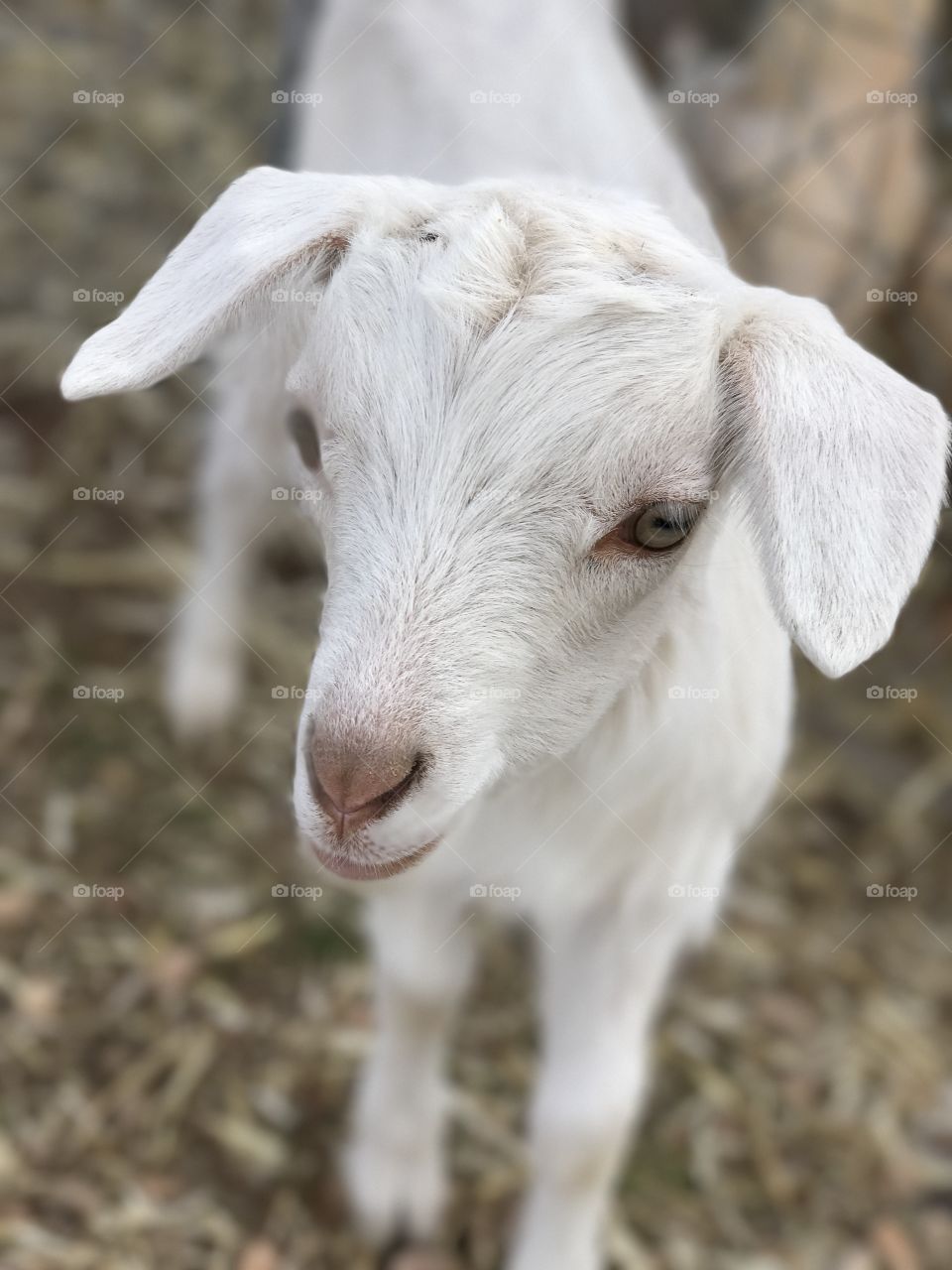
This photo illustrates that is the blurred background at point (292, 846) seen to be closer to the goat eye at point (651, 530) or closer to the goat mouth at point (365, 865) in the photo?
the goat mouth at point (365, 865)

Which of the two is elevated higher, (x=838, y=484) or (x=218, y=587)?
(x=838, y=484)

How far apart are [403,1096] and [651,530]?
1.65 metres

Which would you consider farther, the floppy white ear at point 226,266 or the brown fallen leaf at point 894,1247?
the brown fallen leaf at point 894,1247

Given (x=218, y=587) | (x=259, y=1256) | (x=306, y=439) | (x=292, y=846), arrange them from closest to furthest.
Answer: (x=306, y=439) → (x=259, y=1256) → (x=292, y=846) → (x=218, y=587)

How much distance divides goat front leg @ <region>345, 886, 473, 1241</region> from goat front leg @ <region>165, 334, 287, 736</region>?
1098 mm

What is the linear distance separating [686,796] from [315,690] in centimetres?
82

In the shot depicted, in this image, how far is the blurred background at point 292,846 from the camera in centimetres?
277

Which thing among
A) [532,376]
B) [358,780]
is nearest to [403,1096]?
[358,780]

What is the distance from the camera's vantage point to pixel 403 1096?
8.65 ft

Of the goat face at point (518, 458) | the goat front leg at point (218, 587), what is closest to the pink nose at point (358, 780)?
the goat face at point (518, 458)

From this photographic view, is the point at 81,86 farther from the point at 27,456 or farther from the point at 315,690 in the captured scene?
the point at 315,690

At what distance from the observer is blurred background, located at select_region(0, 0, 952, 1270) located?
277cm

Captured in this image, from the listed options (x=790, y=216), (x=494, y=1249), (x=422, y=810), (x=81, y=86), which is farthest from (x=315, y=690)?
(x=81, y=86)

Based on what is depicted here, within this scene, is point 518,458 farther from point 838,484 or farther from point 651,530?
point 838,484
